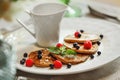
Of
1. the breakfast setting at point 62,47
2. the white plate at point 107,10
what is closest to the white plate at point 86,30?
the breakfast setting at point 62,47

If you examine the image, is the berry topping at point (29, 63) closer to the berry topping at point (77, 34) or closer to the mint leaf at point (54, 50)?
the mint leaf at point (54, 50)

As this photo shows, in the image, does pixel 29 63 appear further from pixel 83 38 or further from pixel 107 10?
pixel 107 10

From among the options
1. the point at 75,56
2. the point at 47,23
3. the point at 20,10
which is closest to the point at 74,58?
the point at 75,56

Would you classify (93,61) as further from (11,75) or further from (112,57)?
(11,75)

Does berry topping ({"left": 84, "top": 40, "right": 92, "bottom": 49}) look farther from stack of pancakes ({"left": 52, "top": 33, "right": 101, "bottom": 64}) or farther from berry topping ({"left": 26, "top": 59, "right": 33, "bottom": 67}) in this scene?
berry topping ({"left": 26, "top": 59, "right": 33, "bottom": 67})

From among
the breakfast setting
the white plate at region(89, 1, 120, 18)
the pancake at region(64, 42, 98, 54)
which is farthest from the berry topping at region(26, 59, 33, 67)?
the white plate at region(89, 1, 120, 18)
